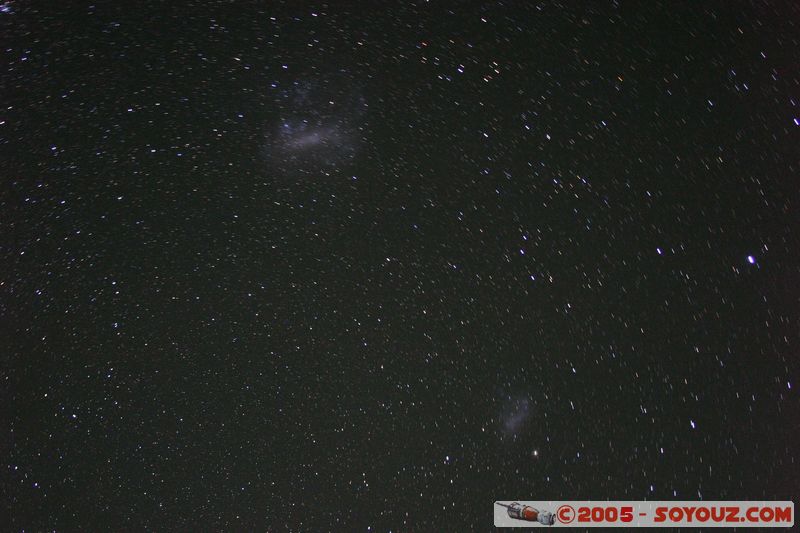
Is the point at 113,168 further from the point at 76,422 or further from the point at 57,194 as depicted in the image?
the point at 76,422

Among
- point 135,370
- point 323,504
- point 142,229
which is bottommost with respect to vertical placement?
point 323,504

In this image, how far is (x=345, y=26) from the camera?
1.08 metres

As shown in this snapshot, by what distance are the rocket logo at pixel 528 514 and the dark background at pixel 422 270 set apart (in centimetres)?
1

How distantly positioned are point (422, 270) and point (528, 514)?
0.33 metres

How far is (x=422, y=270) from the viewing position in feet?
3.60

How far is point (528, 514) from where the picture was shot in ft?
3.59

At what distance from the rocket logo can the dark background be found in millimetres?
15

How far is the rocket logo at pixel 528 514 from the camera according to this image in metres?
1.09

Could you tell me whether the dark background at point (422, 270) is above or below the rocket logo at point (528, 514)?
above

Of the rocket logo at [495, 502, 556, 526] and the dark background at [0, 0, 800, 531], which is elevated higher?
the dark background at [0, 0, 800, 531]

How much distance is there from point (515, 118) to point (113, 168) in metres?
0.50

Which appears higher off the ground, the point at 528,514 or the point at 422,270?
the point at 422,270

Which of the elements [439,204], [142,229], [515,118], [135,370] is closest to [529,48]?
[515,118]

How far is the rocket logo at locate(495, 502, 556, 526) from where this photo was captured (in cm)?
109
